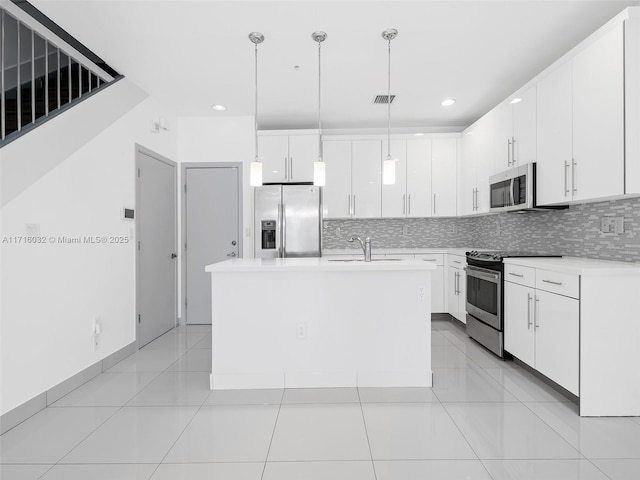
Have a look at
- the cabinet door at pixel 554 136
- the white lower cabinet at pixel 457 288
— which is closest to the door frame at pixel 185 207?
the white lower cabinet at pixel 457 288

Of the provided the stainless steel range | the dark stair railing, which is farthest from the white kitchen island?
the dark stair railing

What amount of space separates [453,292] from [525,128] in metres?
2.20

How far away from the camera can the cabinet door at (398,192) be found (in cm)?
515

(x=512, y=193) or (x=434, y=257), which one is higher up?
(x=512, y=193)

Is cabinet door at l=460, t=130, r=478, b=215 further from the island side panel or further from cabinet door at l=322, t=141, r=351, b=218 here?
the island side panel

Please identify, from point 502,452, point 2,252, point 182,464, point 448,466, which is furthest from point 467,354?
point 2,252

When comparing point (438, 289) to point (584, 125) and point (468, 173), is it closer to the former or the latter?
point (468, 173)

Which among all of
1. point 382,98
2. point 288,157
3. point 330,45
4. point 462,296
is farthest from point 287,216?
point 462,296

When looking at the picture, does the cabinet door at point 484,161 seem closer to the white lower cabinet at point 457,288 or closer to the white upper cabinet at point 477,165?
the white upper cabinet at point 477,165

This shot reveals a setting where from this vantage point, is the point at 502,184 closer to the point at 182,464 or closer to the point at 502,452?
the point at 502,452

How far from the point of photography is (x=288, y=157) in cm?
489

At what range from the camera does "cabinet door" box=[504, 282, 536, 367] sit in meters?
3.00

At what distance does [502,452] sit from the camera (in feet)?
6.58

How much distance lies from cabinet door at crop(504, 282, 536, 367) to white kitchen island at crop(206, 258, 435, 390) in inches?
34.0
